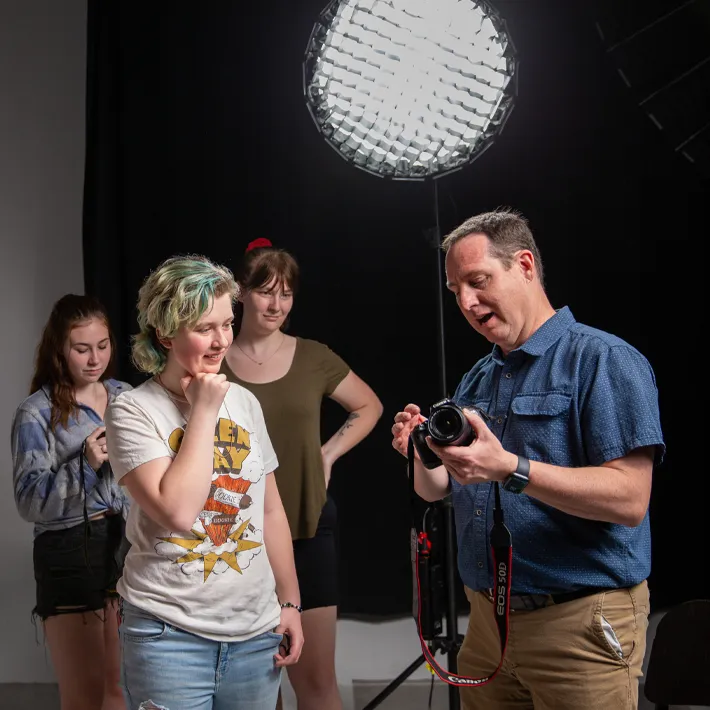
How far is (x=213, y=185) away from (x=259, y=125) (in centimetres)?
25

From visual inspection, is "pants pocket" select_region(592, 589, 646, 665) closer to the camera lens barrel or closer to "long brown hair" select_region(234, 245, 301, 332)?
the camera lens barrel

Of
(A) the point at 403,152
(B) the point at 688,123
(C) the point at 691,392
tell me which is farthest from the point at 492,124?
A: (C) the point at 691,392

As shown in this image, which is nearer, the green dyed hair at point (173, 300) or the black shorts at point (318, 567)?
the green dyed hair at point (173, 300)

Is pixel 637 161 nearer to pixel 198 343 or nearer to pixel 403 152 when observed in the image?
pixel 403 152

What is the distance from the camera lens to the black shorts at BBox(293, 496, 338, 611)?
7.52ft

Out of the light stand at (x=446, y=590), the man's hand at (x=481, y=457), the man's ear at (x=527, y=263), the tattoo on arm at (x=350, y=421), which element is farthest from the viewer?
the tattoo on arm at (x=350, y=421)

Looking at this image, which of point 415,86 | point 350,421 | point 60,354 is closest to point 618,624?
point 350,421

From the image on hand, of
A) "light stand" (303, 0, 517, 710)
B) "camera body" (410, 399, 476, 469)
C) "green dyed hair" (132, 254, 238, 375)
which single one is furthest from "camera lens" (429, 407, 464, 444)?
"light stand" (303, 0, 517, 710)

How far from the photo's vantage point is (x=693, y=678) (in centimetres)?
187

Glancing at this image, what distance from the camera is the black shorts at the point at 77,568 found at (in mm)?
2096

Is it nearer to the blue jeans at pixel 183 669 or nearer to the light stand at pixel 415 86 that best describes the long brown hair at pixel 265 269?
the light stand at pixel 415 86

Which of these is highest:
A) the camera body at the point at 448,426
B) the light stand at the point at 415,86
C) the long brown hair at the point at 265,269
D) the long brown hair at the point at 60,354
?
the light stand at the point at 415,86

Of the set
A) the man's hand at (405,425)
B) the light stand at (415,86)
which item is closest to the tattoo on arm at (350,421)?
the light stand at (415,86)

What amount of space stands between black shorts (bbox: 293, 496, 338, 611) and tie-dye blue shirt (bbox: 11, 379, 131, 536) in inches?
19.3
